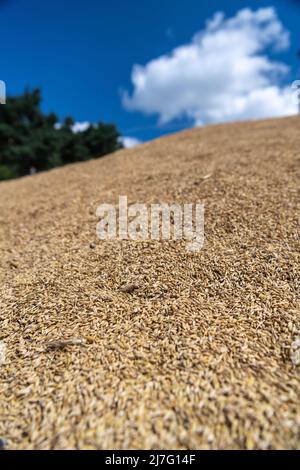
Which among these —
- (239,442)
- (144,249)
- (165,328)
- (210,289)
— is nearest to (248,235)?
(210,289)

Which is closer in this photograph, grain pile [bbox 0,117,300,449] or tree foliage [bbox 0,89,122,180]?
grain pile [bbox 0,117,300,449]

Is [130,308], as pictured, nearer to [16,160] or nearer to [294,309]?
[294,309]

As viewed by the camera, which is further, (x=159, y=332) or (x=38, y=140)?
(x=38, y=140)

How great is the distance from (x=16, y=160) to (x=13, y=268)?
17.2m

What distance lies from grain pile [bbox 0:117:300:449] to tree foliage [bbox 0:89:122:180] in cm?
1500

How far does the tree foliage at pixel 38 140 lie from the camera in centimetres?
1767

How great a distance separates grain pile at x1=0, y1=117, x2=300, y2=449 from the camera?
1.46 metres

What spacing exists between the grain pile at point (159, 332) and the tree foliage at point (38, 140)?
1500cm

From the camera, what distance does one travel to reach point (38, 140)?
17938mm

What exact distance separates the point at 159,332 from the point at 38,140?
18.9 m

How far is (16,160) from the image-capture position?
706 inches

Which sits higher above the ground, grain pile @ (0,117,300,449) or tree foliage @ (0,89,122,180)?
tree foliage @ (0,89,122,180)
